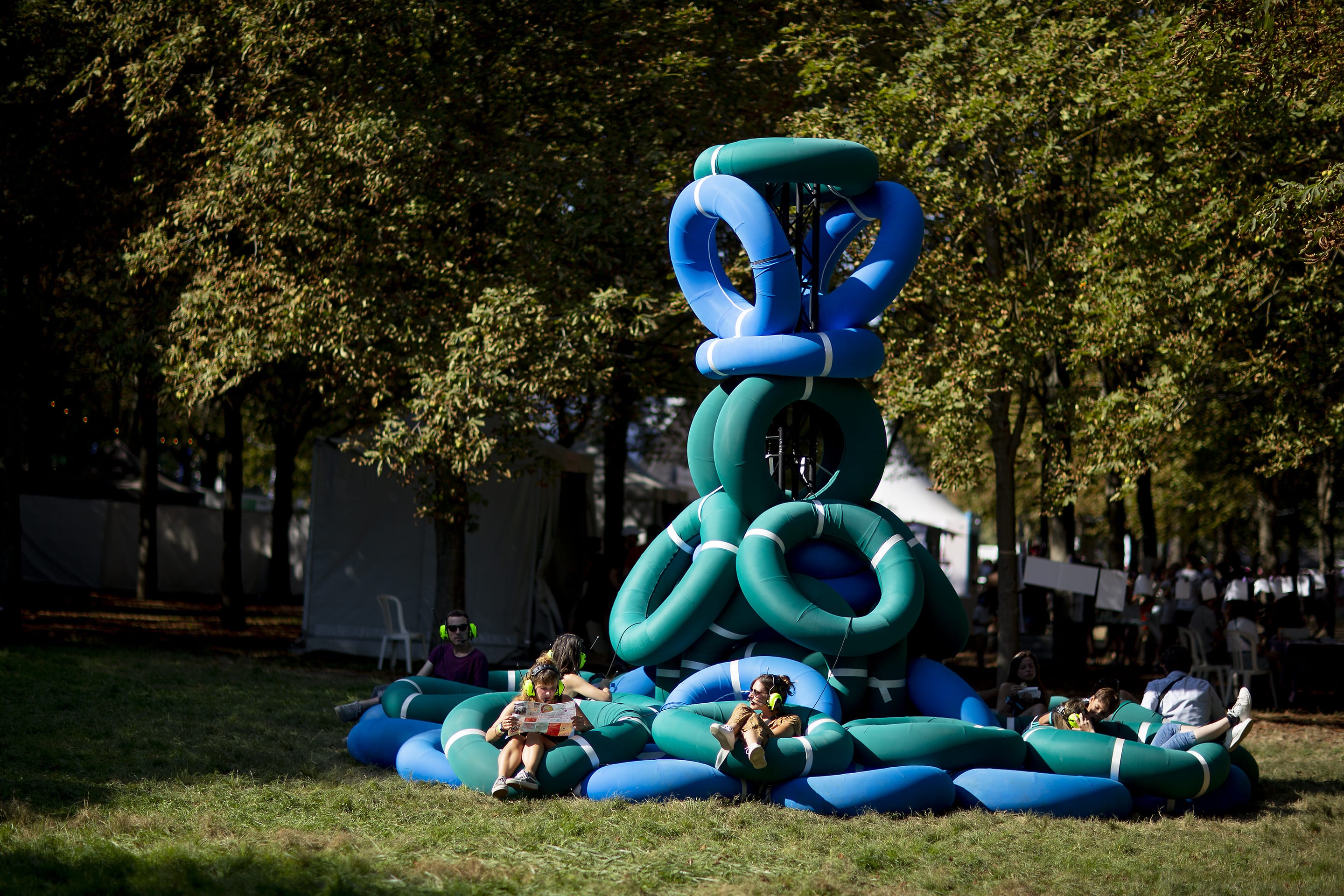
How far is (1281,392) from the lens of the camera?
479 inches

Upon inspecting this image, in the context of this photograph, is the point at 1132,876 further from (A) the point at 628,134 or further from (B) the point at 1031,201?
(A) the point at 628,134

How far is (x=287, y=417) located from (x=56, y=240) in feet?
15.6

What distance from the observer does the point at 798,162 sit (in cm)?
891

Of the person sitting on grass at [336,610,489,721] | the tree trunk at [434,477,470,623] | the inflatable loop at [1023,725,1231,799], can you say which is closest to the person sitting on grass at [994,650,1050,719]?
the inflatable loop at [1023,725,1231,799]

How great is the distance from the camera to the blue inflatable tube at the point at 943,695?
8.60 m

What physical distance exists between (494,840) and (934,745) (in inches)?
113

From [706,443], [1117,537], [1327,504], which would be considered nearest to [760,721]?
[706,443]

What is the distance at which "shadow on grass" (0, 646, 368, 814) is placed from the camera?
7.61 meters

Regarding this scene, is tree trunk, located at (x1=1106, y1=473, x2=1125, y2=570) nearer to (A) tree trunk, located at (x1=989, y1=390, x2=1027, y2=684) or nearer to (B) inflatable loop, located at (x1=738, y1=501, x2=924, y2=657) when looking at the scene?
(A) tree trunk, located at (x1=989, y1=390, x2=1027, y2=684)

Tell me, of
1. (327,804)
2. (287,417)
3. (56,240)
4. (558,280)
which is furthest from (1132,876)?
(287,417)

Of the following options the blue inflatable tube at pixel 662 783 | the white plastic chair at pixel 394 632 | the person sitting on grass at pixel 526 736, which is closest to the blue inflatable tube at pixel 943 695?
the blue inflatable tube at pixel 662 783

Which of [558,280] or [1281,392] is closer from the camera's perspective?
[1281,392]

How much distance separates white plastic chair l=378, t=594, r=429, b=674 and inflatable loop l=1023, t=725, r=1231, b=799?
25.6 ft

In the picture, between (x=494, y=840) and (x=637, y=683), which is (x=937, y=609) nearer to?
(x=637, y=683)
